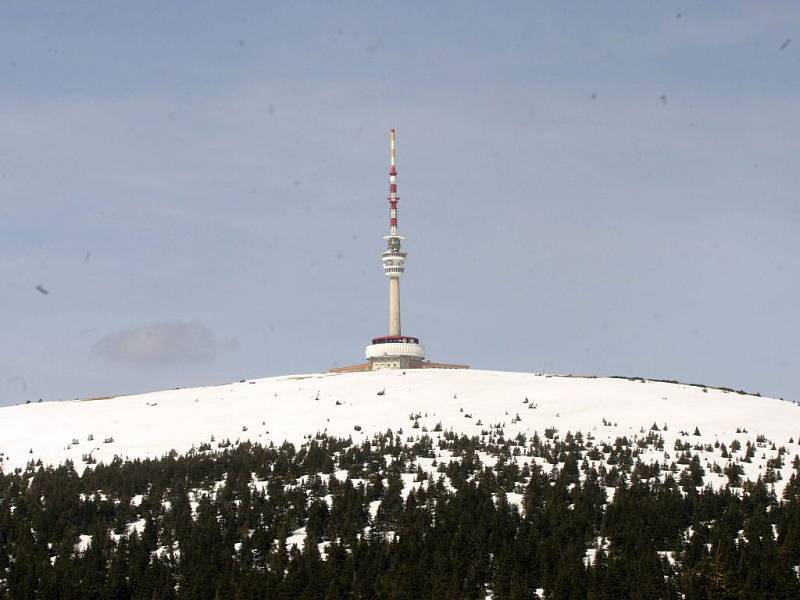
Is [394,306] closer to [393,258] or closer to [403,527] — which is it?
[393,258]

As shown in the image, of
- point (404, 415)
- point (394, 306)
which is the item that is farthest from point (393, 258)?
point (404, 415)

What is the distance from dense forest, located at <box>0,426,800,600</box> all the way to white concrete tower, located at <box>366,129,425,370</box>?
205 ft

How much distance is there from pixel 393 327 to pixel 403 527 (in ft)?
264

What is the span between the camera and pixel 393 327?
429 feet

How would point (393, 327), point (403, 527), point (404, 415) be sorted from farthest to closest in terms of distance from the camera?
point (393, 327), point (404, 415), point (403, 527)

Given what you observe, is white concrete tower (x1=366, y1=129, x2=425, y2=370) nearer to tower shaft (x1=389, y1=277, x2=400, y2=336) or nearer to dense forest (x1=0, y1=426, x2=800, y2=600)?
tower shaft (x1=389, y1=277, x2=400, y2=336)

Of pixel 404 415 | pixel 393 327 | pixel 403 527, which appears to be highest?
pixel 393 327

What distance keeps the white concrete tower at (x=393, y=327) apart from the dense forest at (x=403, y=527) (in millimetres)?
62518

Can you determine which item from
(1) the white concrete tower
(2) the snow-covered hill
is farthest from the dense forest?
(1) the white concrete tower

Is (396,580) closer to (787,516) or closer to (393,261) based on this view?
(787,516)

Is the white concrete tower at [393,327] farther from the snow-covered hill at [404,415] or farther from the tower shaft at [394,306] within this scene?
the snow-covered hill at [404,415]

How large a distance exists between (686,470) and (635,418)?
14351 millimetres

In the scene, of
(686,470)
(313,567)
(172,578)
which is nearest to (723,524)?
(686,470)

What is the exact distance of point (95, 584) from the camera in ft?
159
